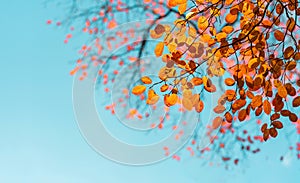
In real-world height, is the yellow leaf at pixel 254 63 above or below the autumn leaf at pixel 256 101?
above

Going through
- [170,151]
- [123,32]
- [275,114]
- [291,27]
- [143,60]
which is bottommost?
[275,114]

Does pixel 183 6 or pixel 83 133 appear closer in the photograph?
pixel 183 6

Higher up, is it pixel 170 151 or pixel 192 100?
pixel 170 151

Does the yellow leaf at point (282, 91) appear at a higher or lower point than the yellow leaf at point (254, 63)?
lower

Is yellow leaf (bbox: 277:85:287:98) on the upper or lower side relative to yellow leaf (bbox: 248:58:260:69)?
lower

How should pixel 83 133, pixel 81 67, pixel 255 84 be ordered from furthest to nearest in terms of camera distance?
pixel 81 67 → pixel 83 133 → pixel 255 84

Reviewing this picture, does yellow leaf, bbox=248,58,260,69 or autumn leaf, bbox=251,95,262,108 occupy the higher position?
yellow leaf, bbox=248,58,260,69

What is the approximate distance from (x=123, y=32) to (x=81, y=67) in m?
0.69

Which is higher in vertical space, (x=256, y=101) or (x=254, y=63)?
(x=254, y=63)

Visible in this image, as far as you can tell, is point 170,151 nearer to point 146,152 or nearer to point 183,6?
point 146,152

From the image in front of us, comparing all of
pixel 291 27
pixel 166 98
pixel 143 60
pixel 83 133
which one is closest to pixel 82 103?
pixel 83 133

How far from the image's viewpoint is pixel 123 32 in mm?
5176

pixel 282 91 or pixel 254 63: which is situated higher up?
pixel 254 63

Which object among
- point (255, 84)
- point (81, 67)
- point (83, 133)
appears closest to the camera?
point (255, 84)
